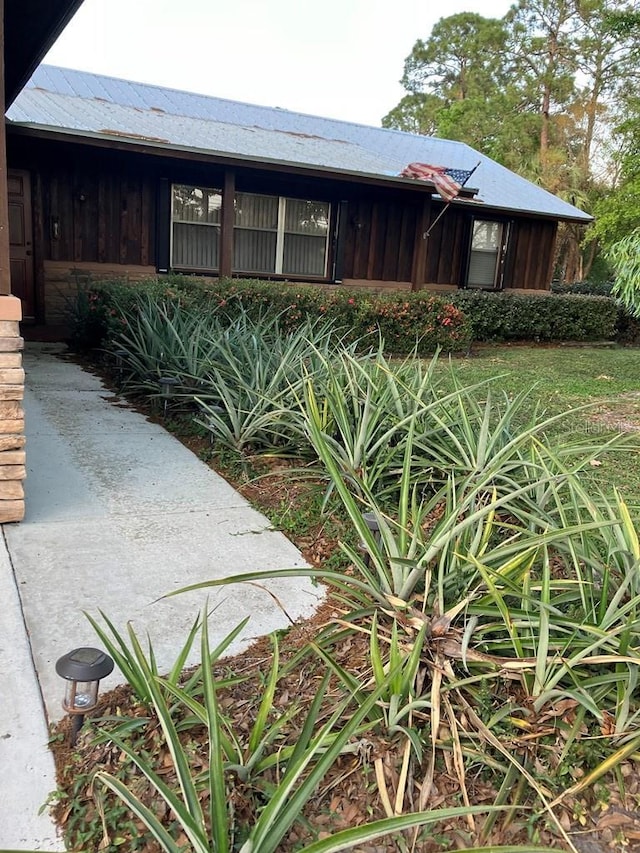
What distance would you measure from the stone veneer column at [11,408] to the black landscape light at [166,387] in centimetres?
205

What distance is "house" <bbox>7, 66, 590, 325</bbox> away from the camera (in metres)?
10.2

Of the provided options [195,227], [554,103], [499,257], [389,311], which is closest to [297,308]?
[389,311]

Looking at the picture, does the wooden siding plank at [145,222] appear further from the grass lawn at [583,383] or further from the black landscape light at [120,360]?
the grass lawn at [583,383]

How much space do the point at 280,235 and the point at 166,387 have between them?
7.72 meters

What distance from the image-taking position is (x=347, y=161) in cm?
1277

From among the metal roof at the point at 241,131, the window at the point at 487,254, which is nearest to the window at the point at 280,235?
the metal roof at the point at 241,131

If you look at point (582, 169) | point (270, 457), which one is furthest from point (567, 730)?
point (582, 169)

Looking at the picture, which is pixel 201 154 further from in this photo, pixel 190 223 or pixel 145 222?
pixel 190 223

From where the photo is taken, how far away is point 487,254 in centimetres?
1555

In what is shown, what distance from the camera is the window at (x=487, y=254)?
50.3 feet

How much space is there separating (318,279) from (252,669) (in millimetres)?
11067

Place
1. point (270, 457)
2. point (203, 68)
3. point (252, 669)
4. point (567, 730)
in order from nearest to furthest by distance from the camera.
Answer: point (567, 730) < point (252, 669) < point (270, 457) < point (203, 68)

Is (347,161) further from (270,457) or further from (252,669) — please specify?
(252,669)

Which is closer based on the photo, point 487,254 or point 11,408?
point 11,408
